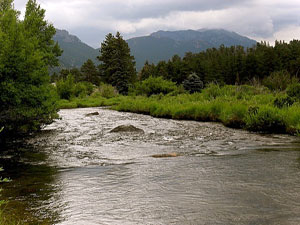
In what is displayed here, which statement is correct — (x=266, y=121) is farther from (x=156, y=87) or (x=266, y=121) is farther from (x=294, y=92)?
(x=156, y=87)

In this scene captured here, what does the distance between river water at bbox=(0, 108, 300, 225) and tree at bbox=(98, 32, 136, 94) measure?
42.9 meters

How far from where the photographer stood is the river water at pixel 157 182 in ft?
13.5

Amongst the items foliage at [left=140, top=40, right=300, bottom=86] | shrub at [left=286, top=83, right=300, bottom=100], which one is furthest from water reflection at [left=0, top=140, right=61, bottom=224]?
foliage at [left=140, top=40, right=300, bottom=86]

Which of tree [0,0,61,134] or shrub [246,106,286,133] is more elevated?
tree [0,0,61,134]

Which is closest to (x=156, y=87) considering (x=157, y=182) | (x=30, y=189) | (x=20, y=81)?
(x=20, y=81)

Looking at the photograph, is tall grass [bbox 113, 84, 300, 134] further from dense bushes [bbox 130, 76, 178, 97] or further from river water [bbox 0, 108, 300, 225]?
dense bushes [bbox 130, 76, 178, 97]

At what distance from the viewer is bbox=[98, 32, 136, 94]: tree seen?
5322cm

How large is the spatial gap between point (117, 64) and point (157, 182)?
162 feet

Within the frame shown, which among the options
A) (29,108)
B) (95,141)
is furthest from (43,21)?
(95,141)

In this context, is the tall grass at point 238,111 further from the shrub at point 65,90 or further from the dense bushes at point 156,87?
the shrub at point 65,90

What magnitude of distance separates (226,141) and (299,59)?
58.3 m

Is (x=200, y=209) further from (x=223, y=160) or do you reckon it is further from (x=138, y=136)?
(x=138, y=136)

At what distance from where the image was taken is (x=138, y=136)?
11.8m

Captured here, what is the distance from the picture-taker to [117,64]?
5369 centimetres
